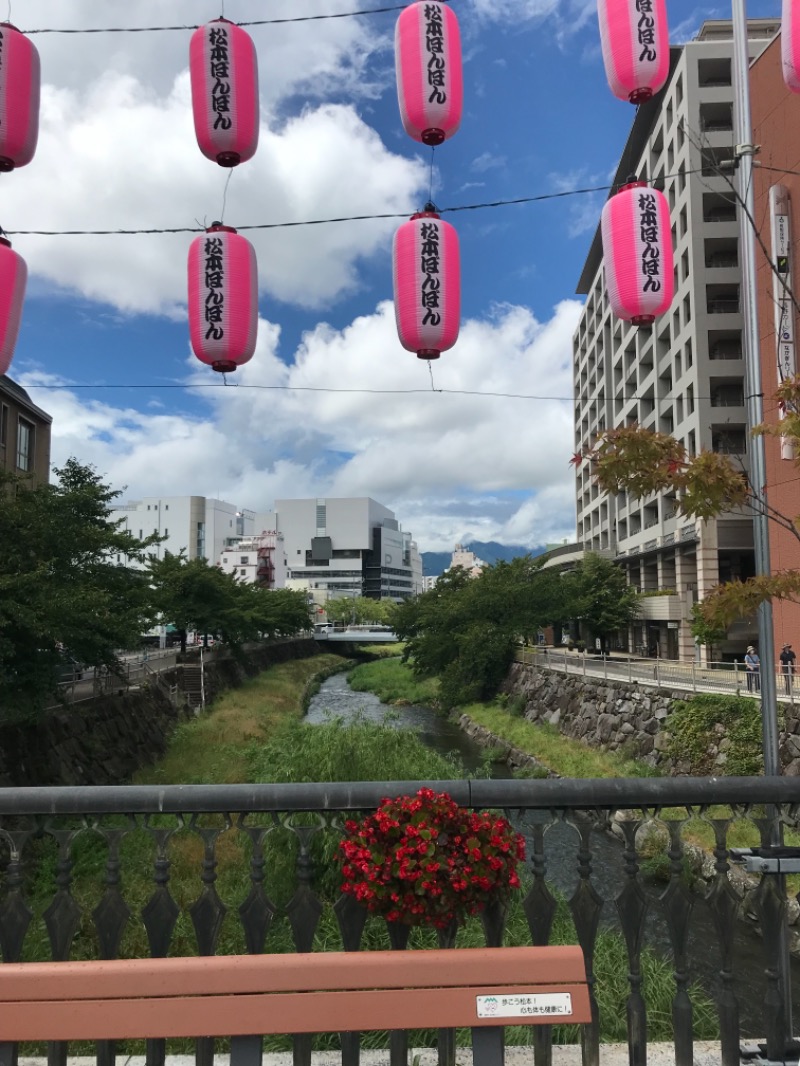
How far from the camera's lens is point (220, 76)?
7145 mm

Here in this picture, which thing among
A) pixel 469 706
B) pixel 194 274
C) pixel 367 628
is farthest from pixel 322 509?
pixel 194 274

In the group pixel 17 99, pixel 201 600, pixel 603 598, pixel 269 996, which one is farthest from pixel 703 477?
pixel 603 598

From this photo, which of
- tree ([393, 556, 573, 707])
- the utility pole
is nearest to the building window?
tree ([393, 556, 573, 707])

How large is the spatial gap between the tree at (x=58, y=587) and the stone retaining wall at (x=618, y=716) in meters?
15.3

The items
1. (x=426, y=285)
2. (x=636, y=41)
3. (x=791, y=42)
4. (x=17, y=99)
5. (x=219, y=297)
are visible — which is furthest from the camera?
(x=426, y=285)

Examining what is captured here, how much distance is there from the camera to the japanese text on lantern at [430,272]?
7836 millimetres

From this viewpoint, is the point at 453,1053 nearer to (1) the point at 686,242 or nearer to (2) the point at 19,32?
(2) the point at 19,32

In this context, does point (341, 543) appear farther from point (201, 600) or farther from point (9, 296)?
point (9, 296)

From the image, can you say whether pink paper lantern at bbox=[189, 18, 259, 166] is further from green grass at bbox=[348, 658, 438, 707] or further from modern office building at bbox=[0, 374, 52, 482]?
green grass at bbox=[348, 658, 438, 707]

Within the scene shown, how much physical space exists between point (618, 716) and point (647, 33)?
21907mm

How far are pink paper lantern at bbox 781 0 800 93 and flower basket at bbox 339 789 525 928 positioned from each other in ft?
22.0

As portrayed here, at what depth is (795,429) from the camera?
12.9 feet

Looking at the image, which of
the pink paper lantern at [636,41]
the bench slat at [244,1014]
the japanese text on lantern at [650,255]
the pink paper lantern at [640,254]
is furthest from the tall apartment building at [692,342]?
the bench slat at [244,1014]

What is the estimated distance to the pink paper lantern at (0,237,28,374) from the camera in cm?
703
